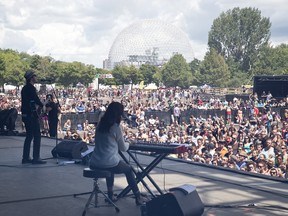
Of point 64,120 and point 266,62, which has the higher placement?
point 266,62

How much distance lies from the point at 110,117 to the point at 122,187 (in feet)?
6.33

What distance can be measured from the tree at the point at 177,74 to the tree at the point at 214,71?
14.7 feet

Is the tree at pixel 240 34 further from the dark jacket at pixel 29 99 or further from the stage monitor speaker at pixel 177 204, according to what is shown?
the stage monitor speaker at pixel 177 204

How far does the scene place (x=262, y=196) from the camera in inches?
260

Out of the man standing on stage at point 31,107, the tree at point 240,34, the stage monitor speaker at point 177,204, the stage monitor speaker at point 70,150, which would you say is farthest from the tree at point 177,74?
the stage monitor speaker at point 177,204

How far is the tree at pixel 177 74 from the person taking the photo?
3150 inches

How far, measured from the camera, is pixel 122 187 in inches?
281

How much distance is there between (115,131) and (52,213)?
4.34 ft

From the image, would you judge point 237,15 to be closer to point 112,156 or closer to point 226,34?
point 226,34

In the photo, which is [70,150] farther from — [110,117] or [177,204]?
[177,204]

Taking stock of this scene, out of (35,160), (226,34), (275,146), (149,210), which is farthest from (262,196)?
(226,34)

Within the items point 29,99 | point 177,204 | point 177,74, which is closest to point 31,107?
point 29,99

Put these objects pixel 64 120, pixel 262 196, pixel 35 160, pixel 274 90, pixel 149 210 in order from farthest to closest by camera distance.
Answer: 1. pixel 274 90
2. pixel 64 120
3. pixel 35 160
4. pixel 262 196
5. pixel 149 210

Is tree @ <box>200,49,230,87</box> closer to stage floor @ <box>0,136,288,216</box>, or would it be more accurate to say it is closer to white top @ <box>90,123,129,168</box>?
stage floor @ <box>0,136,288,216</box>
